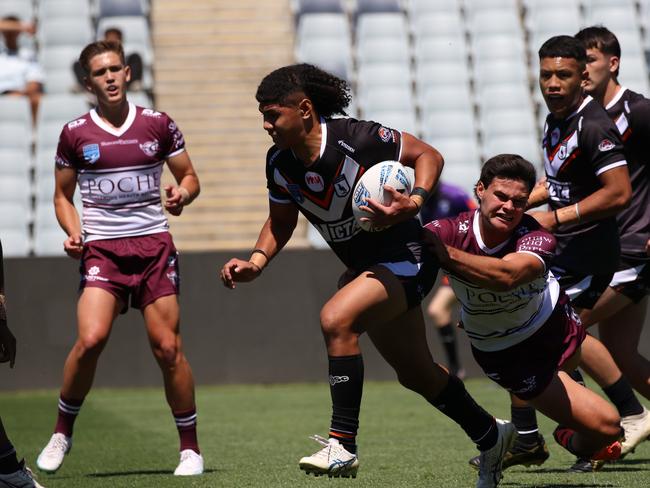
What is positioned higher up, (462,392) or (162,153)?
(162,153)

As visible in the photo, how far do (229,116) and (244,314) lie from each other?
4169 millimetres

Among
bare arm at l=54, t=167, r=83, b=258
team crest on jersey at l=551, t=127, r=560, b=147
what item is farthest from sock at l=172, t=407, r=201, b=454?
team crest on jersey at l=551, t=127, r=560, b=147

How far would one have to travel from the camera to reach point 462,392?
5168 mm

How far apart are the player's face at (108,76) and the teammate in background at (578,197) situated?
2.20m

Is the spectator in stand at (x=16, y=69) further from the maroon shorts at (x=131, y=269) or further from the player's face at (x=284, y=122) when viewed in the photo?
the player's face at (x=284, y=122)

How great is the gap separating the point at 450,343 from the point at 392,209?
22.1ft

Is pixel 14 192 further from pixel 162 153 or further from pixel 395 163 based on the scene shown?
pixel 395 163

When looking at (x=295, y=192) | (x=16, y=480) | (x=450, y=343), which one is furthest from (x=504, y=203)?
(x=450, y=343)

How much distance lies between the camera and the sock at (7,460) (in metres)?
4.69

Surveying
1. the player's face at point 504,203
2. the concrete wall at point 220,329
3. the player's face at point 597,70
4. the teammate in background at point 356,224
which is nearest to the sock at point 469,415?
the teammate in background at point 356,224

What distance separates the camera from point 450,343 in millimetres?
11273

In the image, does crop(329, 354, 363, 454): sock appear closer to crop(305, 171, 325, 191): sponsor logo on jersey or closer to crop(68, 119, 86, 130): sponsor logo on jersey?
crop(305, 171, 325, 191): sponsor logo on jersey

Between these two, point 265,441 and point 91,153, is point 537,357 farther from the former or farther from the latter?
point 265,441

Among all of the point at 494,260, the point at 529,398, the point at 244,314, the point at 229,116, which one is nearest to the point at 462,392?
the point at 529,398
